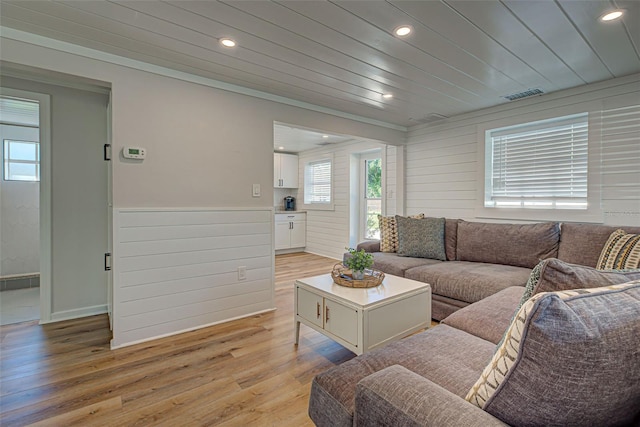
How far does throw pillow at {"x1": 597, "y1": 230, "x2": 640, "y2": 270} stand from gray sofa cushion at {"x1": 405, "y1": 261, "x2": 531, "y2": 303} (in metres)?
0.54

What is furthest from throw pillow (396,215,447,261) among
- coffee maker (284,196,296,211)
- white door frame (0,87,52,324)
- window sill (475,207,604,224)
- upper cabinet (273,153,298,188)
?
coffee maker (284,196,296,211)

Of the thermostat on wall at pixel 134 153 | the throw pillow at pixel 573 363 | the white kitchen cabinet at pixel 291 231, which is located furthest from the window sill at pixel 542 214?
the white kitchen cabinet at pixel 291 231

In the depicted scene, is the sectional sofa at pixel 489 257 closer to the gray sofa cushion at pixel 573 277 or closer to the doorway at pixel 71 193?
the gray sofa cushion at pixel 573 277

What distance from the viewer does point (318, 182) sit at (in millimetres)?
6617

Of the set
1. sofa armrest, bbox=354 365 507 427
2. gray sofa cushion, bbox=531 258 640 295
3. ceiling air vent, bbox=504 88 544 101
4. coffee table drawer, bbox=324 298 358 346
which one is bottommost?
coffee table drawer, bbox=324 298 358 346

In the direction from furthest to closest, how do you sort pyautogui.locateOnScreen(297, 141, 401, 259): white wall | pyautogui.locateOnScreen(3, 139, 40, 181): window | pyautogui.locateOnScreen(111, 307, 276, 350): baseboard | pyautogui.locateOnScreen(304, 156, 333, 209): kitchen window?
pyautogui.locateOnScreen(304, 156, 333, 209): kitchen window, pyautogui.locateOnScreen(297, 141, 401, 259): white wall, pyautogui.locateOnScreen(3, 139, 40, 181): window, pyautogui.locateOnScreen(111, 307, 276, 350): baseboard

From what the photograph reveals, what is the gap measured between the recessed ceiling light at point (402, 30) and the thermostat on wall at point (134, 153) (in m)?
2.13

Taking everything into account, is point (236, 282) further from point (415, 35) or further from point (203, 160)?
point (415, 35)

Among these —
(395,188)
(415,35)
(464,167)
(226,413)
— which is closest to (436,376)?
(226,413)

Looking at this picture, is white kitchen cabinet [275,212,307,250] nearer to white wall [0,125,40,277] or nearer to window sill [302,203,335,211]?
window sill [302,203,335,211]

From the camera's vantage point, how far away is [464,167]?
12.8ft

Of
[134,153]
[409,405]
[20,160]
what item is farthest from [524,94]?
[20,160]

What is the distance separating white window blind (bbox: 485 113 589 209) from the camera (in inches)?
120

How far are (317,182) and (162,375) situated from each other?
5057mm
